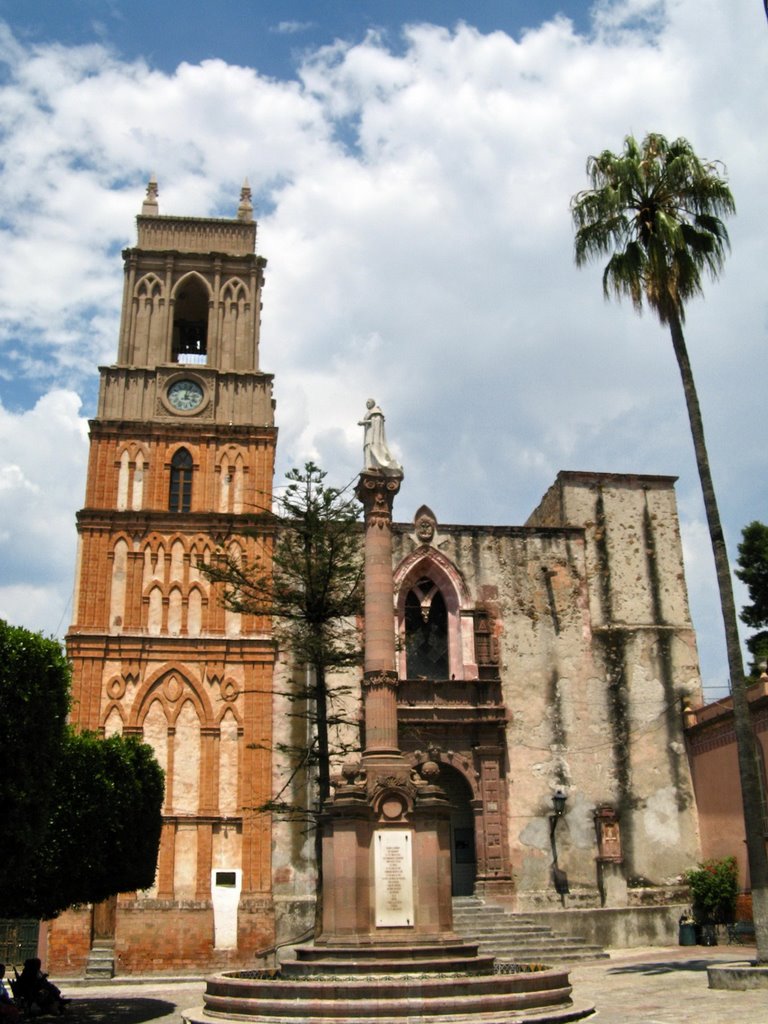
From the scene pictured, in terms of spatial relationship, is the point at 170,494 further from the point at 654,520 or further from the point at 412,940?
the point at 412,940

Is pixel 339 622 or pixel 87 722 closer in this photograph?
pixel 87 722

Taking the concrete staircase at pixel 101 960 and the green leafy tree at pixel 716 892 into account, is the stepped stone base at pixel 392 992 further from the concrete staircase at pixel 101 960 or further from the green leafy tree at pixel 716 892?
the green leafy tree at pixel 716 892

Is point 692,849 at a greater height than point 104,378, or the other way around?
point 104,378

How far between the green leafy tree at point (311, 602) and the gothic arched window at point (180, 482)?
9.65ft

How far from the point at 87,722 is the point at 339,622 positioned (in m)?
7.14

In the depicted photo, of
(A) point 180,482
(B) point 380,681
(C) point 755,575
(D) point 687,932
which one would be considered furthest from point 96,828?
(C) point 755,575

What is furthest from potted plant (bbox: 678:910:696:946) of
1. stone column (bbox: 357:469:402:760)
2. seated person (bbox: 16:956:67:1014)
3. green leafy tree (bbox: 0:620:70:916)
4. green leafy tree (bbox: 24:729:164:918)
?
green leafy tree (bbox: 0:620:70:916)

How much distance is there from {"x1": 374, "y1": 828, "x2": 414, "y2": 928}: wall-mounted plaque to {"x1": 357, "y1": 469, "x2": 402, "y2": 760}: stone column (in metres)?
1.36

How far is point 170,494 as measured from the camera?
98.1 feet

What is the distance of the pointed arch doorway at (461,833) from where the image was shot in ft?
90.6

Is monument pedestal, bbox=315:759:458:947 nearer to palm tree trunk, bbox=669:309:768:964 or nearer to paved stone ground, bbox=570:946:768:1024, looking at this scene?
paved stone ground, bbox=570:946:768:1024

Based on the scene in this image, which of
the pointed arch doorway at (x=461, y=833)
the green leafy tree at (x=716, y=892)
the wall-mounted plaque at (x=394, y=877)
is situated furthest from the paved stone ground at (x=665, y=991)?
the pointed arch doorway at (x=461, y=833)

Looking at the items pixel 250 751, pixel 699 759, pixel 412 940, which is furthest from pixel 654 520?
pixel 412 940

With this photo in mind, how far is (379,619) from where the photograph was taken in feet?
58.5
